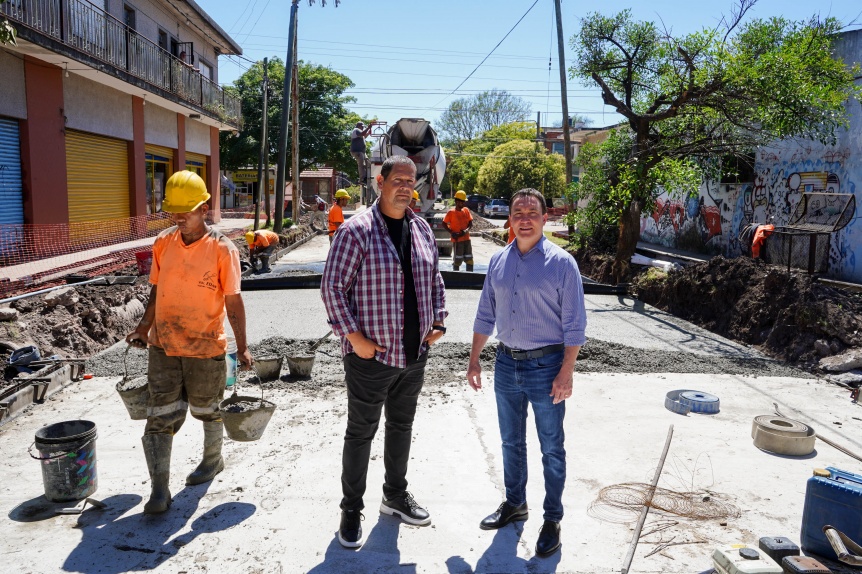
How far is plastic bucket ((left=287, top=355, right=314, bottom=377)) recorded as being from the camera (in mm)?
6566

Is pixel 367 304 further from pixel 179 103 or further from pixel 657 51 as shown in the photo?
pixel 179 103

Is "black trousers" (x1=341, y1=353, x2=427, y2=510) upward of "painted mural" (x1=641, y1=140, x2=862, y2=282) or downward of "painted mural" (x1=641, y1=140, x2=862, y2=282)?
downward

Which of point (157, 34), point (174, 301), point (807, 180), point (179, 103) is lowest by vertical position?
point (174, 301)

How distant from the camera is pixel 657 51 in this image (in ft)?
43.5

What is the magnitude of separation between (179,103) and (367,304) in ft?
65.4

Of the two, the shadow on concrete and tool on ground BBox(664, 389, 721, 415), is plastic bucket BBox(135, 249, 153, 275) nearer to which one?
the shadow on concrete

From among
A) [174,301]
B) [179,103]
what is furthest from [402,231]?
[179,103]

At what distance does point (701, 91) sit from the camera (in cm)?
1224

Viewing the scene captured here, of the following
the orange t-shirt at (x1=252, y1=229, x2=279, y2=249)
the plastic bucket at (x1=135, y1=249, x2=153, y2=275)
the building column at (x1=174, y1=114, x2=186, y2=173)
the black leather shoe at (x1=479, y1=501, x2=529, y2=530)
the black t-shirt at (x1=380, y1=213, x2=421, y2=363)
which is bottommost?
the black leather shoe at (x1=479, y1=501, x2=529, y2=530)

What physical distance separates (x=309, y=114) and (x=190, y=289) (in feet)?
142

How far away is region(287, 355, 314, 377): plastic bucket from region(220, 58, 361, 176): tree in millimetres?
37915

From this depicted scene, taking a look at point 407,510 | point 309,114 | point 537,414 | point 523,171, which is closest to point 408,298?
point 537,414

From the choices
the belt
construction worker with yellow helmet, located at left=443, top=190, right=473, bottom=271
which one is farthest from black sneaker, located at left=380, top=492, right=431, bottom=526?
construction worker with yellow helmet, located at left=443, top=190, right=473, bottom=271

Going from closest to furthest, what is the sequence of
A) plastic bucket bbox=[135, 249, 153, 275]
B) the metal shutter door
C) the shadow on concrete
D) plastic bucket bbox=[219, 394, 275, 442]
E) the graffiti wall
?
the shadow on concrete → plastic bucket bbox=[219, 394, 275, 442] → plastic bucket bbox=[135, 249, 153, 275] → the metal shutter door → the graffiti wall
